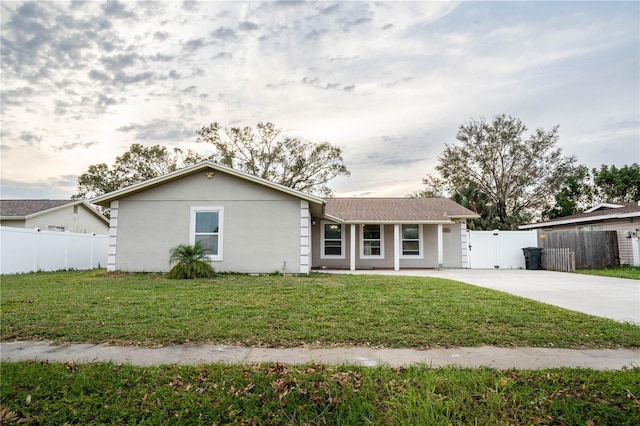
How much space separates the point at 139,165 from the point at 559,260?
3115 cm

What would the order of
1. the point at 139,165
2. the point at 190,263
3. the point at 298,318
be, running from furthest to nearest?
the point at 139,165
the point at 190,263
the point at 298,318

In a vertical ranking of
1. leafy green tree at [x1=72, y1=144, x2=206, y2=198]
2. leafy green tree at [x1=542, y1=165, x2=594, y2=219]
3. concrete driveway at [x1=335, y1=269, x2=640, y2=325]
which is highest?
leafy green tree at [x1=72, y1=144, x2=206, y2=198]

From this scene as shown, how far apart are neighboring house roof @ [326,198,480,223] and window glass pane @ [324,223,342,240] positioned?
0.60 m

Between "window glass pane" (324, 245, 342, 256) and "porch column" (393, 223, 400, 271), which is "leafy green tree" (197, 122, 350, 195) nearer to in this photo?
"window glass pane" (324, 245, 342, 256)

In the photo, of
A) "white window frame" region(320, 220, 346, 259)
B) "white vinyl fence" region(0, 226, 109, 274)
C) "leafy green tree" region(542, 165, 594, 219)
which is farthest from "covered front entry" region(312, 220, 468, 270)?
"leafy green tree" region(542, 165, 594, 219)

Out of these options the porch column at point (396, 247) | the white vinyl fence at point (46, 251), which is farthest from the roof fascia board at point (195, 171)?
the porch column at point (396, 247)

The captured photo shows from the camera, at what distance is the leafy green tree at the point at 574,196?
1202 inches

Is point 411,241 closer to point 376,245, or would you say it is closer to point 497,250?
point 376,245

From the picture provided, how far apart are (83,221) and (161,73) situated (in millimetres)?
15405

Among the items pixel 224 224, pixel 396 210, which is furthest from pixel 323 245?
pixel 224 224

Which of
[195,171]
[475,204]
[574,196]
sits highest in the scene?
[574,196]

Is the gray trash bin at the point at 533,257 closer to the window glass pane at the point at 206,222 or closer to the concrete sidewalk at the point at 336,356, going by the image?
the concrete sidewalk at the point at 336,356

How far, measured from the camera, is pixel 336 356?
13.6ft

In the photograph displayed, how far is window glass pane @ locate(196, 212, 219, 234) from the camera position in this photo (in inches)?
513
